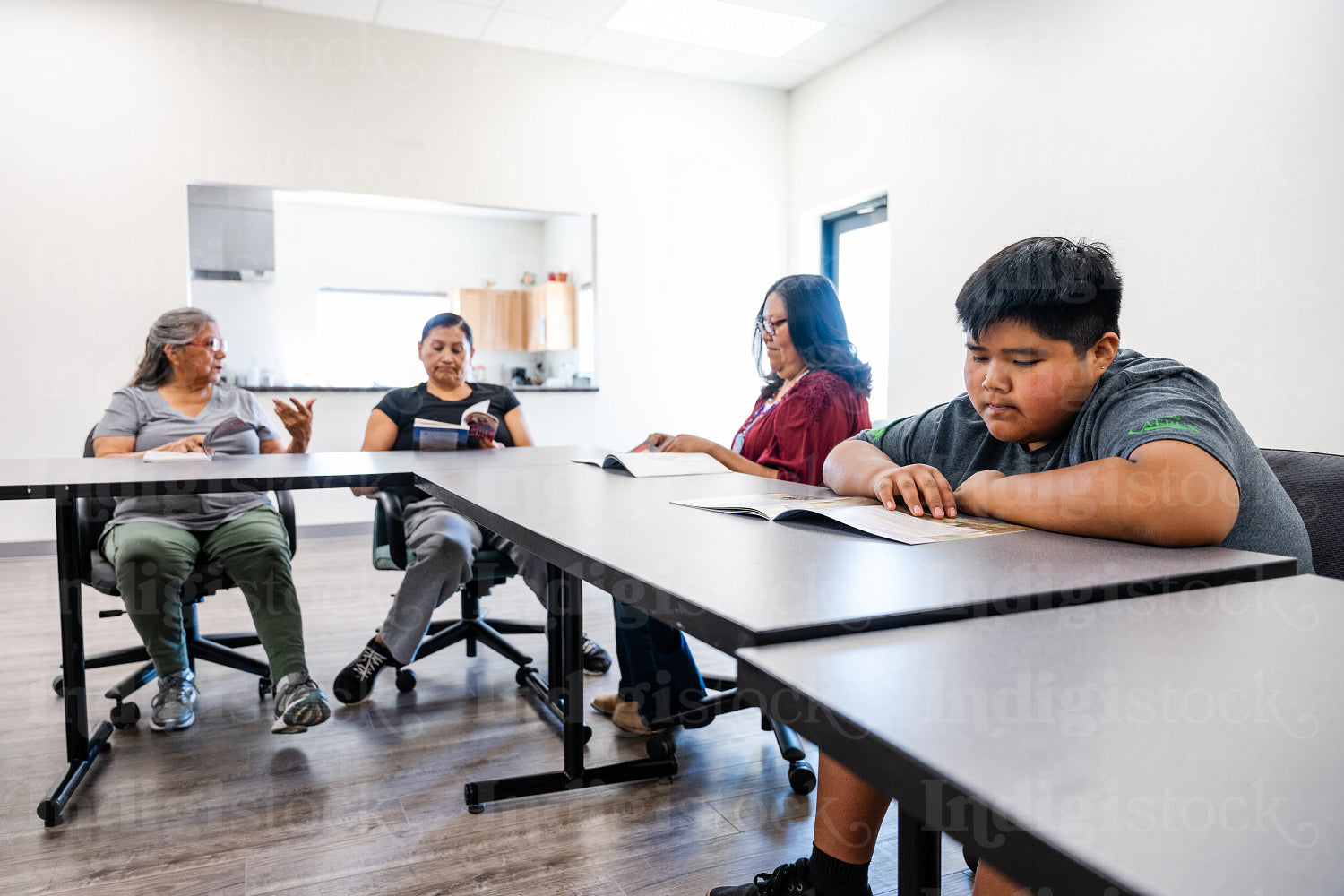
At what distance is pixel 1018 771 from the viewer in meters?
0.45

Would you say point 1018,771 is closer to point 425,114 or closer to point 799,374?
point 799,374

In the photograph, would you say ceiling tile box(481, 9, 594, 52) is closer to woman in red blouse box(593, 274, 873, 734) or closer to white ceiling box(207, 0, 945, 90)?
white ceiling box(207, 0, 945, 90)

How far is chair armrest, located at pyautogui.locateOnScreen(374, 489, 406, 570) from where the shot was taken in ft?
7.75

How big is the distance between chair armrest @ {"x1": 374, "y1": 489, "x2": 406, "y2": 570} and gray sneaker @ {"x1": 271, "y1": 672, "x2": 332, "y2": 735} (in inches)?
18.6

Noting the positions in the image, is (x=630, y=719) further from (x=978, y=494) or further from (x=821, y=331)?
(x=978, y=494)

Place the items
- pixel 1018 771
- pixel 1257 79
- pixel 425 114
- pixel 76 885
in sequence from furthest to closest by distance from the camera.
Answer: pixel 425 114 → pixel 1257 79 → pixel 76 885 → pixel 1018 771

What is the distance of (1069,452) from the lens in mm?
1227

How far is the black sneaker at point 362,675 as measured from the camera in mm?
2283

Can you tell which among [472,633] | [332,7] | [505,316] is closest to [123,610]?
[472,633]

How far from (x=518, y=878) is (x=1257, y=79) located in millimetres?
3392

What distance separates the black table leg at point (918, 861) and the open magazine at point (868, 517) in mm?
377

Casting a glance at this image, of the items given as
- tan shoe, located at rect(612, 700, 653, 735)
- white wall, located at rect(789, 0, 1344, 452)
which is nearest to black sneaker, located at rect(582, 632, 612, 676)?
tan shoe, located at rect(612, 700, 653, 735)

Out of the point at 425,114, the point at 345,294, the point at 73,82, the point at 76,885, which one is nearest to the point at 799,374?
the point at 76,885

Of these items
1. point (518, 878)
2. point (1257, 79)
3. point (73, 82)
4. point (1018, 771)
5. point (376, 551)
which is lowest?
point (518, 878)
